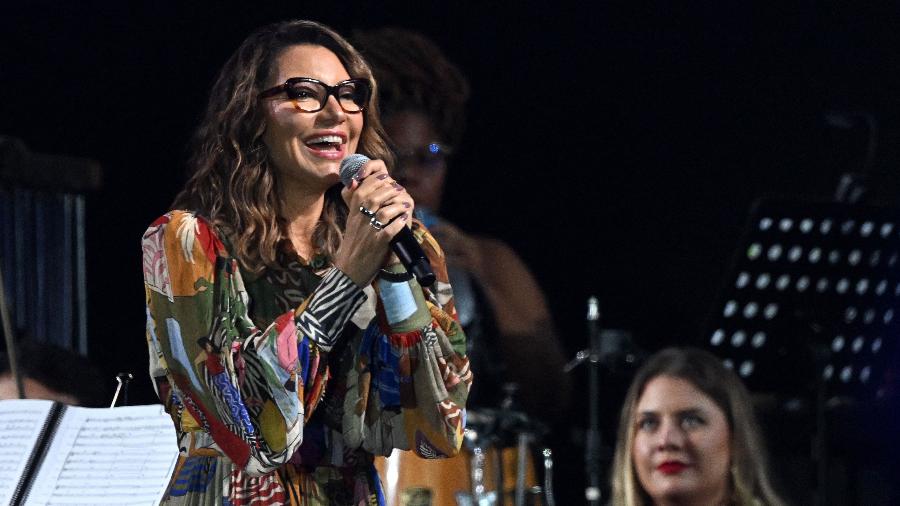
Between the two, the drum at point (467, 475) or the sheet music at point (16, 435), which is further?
the drum at point (467, 475)

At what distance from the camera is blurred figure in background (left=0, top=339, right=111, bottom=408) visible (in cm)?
360

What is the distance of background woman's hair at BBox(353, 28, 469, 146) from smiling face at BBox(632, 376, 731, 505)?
5.22 feet

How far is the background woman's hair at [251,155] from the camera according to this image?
5.91 ft

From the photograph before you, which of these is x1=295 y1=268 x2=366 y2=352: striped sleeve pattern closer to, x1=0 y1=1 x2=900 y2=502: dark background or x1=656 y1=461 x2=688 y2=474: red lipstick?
x1=656 y1=461 x2=688 y2=474: red lipstick

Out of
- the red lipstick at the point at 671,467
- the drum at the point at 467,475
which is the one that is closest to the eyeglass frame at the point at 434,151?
the drum at the point at 467,475

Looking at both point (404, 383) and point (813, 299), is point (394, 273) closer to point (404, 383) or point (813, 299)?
point (404, 383)

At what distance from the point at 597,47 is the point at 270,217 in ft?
10.5

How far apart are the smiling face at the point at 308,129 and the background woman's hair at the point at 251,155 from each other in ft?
0.06

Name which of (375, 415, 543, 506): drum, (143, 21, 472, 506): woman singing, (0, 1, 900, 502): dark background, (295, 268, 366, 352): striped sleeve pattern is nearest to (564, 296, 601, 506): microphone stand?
(375, 415, 543, 506): drum

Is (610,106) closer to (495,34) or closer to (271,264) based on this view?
(495,34)

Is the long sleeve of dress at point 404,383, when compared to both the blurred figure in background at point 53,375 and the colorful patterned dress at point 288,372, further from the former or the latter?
the blurred figure in background at point 53,375

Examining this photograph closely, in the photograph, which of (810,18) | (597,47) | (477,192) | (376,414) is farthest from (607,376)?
(376,414)

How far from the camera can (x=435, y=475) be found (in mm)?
3889

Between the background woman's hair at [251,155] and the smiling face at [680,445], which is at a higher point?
the background woman's hair at [251,155]
